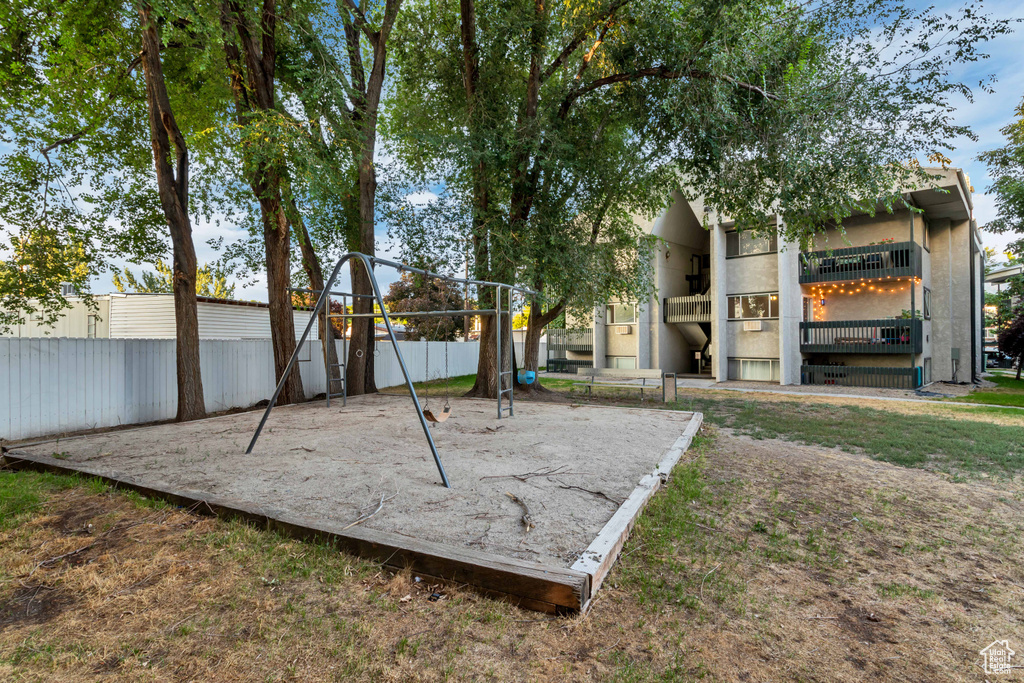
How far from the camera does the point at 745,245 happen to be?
19500 mm

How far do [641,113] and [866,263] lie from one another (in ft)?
40.9

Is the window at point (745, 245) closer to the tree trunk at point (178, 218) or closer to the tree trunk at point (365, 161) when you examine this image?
the tree trunk at point (365, 161)

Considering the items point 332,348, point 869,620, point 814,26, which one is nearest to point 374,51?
point 332,348

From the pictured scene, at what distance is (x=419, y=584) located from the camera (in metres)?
2.85

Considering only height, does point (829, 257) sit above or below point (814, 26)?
below

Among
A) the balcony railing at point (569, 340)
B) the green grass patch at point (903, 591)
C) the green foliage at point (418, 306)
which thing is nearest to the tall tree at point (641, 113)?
the green grass patch at point (903, 591)

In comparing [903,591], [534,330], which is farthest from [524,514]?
[534,330]

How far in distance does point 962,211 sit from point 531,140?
723 inches

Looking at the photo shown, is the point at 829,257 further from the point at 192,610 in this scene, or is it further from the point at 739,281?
the point at 192,610

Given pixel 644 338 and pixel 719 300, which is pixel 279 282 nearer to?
pixel 644 338

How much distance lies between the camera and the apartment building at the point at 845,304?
17297 mm

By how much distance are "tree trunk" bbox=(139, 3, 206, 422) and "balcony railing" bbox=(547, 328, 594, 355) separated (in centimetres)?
1651

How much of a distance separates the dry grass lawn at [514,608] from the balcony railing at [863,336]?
15.8 metres

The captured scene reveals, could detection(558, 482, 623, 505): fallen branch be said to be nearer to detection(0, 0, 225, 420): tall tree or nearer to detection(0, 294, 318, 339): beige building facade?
detection(0, 0, 225, 420): tall tree
